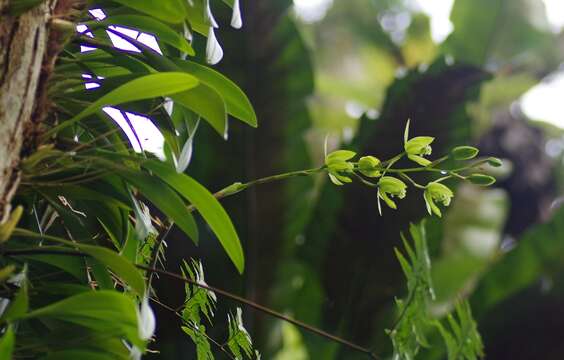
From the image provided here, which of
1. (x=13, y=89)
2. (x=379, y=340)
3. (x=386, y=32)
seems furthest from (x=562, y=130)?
(x=13, y=89)

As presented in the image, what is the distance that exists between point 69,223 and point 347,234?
81 cm

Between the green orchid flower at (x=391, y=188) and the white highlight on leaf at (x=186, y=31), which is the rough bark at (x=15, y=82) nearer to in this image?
the white highlight on leaf at (x=186, y=31)

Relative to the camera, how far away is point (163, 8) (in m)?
0.38

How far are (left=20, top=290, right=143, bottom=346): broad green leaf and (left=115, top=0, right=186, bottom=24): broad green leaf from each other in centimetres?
15

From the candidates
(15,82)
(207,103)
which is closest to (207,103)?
(207,103)

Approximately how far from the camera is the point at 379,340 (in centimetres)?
118

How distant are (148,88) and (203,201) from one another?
7 cm

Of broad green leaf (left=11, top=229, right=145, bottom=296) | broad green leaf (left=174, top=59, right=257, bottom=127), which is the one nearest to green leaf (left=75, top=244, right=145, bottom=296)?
broad green leaf (left=11, top=229, right=145, bottom=296)

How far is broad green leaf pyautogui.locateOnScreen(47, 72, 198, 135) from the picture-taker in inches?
13.8

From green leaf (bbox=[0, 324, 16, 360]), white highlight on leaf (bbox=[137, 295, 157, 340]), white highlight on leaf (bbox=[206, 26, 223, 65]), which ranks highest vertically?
white highlight on leaf (bbox=[206, 26, 223, 65])

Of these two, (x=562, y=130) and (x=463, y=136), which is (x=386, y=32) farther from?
(x=463, y=136)

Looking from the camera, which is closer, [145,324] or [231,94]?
[145,324]

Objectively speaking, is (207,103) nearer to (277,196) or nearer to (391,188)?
(391,188)

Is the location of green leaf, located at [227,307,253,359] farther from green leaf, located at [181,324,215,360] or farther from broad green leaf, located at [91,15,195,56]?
broad green leaf, located at [91,15,195,56]
